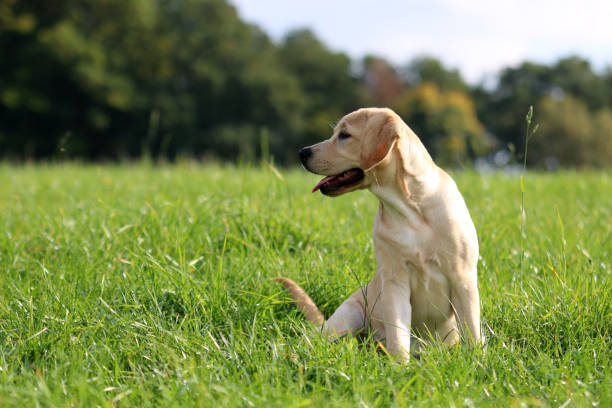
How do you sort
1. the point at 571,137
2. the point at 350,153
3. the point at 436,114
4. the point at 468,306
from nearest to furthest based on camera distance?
the point at 468,306
the point at 350,153
the point at 436,114
the point at 571,137

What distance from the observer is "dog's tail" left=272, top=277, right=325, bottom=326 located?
110 inches

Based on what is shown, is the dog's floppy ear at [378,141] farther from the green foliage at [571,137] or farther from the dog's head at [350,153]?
the green foliage at [571,137]

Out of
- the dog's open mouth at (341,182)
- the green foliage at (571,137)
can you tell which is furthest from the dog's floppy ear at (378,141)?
the green foliage at (571,137)

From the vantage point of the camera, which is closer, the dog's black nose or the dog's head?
the dog's head

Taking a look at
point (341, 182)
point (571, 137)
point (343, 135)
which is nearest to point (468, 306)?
point (341, 182)

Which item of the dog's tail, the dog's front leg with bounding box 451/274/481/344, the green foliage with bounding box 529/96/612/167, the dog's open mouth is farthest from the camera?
the green foliage with bounding box 529/96/612/167

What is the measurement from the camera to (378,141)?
8.11ft

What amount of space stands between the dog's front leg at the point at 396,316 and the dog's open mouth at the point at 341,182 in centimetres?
52

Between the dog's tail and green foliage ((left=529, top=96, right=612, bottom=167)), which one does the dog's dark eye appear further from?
green foliage ((left=529, top=96, right=612, bottom=167))

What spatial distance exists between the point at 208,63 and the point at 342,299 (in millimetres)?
30556

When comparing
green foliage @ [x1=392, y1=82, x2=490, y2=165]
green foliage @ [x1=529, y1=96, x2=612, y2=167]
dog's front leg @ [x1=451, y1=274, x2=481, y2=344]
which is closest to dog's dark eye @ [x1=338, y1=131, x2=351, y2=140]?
dog's front leg @ [x1=451, y1=274, x2=481, y2=344]

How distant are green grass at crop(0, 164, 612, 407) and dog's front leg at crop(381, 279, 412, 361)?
0.37 ft

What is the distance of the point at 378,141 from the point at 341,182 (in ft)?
1.05

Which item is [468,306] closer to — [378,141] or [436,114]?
[378,141]
